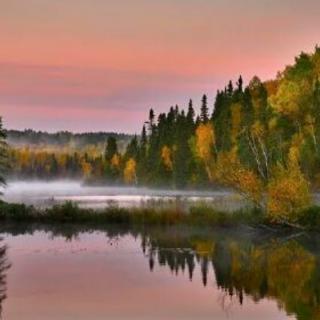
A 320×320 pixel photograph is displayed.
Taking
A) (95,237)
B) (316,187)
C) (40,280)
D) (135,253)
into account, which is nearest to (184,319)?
(40,280)

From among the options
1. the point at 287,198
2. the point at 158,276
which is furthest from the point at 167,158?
the point at 158,276

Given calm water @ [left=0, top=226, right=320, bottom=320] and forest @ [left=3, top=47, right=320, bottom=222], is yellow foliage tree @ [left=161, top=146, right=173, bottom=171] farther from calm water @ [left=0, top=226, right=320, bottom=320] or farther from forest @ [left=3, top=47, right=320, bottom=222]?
calm water @ [left=0, top=226, right=320, bottom=320]

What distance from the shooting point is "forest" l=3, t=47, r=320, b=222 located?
44156mm

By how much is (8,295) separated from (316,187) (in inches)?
1740

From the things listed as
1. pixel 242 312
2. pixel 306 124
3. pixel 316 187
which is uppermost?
pixel 306 124

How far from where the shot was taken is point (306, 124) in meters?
72.4

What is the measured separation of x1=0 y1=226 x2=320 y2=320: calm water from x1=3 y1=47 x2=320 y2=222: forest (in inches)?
139

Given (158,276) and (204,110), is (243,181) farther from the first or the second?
(204,110)

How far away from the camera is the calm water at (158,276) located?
2180 centimetres

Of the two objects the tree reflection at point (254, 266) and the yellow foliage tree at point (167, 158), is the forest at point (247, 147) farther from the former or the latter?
the tree reflection at point (254, 266)

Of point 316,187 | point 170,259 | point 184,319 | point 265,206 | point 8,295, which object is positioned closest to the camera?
point 184,319

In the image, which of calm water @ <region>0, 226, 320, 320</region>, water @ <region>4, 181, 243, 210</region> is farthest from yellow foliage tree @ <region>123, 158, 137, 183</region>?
calm water @ <region>0, 226, 320, 320</region>

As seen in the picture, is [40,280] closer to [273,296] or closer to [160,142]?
[273,296]

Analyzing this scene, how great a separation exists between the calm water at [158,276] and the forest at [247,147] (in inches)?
139
